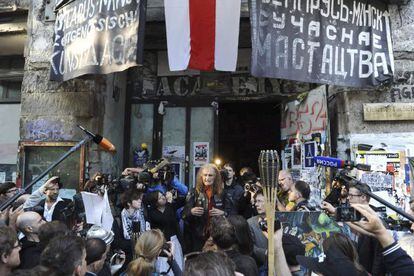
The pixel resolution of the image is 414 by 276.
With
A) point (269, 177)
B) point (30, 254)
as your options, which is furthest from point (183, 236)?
point (269, 177)

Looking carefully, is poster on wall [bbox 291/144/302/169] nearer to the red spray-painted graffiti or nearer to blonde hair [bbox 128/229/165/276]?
the red spray-painted graffiti

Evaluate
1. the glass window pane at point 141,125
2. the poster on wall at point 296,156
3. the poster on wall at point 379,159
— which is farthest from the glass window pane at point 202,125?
the poster on wall at point 379,159

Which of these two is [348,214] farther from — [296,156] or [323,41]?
[296,156]

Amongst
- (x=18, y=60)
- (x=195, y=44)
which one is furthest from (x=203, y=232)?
(x=18, y=60)

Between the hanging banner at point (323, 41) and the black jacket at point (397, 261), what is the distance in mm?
3560

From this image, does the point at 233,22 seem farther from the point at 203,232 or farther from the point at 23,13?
the point at 23,13

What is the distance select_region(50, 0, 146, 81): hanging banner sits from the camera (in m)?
5.46

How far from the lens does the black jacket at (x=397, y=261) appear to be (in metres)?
1.83

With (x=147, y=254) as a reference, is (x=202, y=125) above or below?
above

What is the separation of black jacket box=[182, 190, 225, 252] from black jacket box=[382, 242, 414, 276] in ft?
9.59

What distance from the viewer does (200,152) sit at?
7832 millimetres

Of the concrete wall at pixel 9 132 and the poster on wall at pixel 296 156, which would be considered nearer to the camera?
the poster on wall at pixel 296 156

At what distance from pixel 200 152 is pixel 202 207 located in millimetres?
3246

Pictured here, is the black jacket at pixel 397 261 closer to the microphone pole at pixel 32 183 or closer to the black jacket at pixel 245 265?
the black jacket at pixel 245 265
